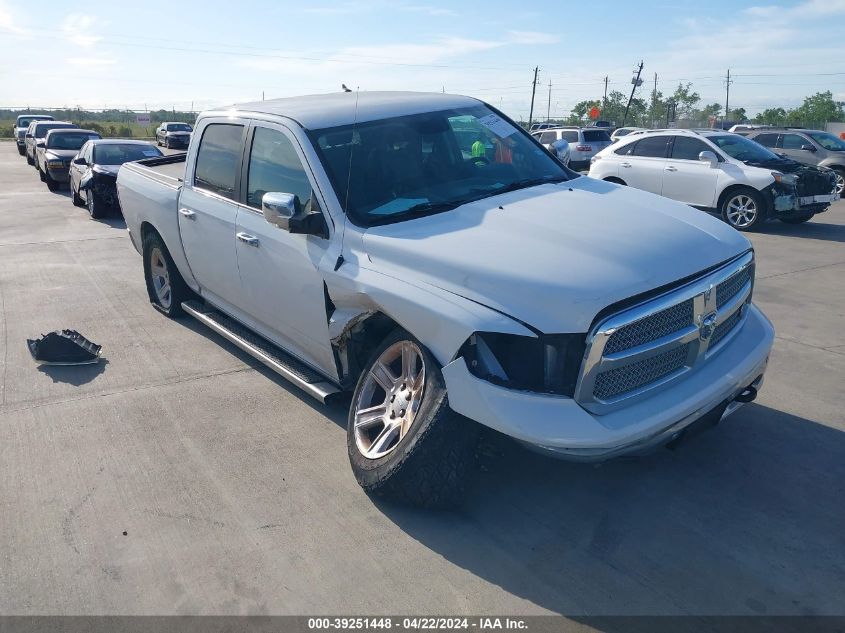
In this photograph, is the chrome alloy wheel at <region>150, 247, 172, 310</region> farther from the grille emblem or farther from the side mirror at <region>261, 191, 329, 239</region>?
the grille emblem

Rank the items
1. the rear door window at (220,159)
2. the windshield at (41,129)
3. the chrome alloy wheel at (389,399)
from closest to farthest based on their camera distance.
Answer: the chrome alloy wheel at (389,399) < the rear door window at (220,159) < the windshield at (41,129)

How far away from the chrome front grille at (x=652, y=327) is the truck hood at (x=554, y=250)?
13cm

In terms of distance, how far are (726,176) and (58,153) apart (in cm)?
1673

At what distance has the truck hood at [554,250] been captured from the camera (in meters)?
2.99

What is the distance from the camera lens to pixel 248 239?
461 centimetres

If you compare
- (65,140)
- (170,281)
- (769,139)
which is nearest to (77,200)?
(65,140)

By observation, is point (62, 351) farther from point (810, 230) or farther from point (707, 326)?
point (810, 230)

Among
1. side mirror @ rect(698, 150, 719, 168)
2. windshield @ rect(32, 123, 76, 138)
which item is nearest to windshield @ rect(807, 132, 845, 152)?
side mirror @ rect(698, 150, 719, 168)

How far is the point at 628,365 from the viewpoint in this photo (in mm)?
3088

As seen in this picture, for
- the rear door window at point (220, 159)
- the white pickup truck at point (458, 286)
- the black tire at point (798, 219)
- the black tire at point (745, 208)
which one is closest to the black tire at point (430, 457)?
the white pickup truck at point (458, 286)

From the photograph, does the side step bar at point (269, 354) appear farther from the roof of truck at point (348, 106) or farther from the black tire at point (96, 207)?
the black tire at point (96, 207)

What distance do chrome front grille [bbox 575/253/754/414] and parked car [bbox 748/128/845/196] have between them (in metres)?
15.9

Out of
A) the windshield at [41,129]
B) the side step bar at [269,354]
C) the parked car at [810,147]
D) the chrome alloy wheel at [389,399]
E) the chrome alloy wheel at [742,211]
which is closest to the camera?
the chrome alloy wheel at [389,399]

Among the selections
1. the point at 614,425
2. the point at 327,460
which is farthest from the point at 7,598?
the point at 614,425
